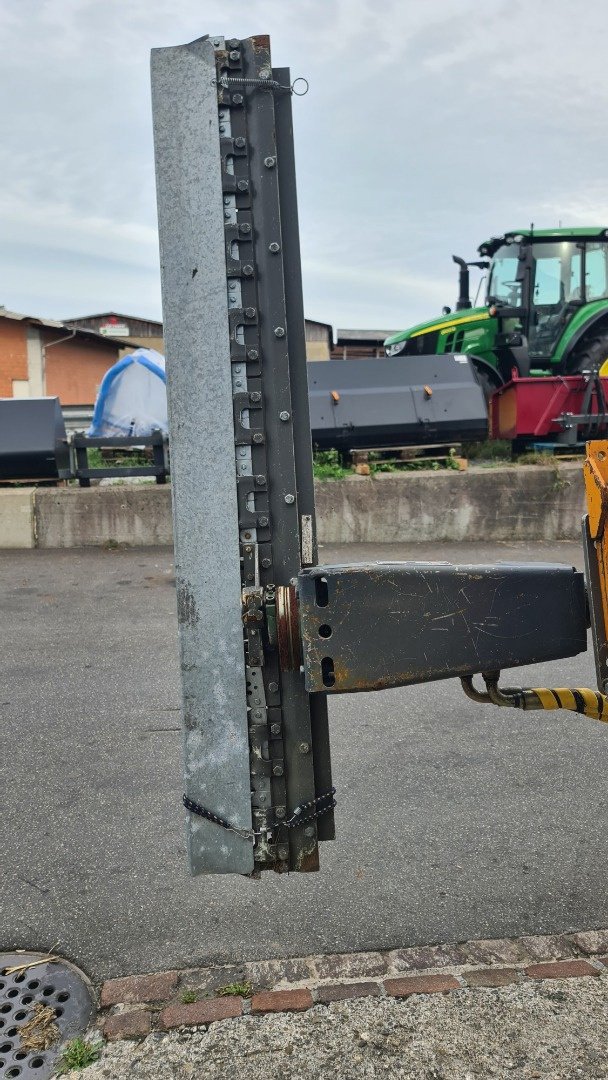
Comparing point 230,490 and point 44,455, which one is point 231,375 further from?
point 44,455

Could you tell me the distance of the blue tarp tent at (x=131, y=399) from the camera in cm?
1124

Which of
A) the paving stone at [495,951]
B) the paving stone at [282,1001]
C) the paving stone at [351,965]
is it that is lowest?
the paving stone at [495,951]

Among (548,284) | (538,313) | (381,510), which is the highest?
(548,284)

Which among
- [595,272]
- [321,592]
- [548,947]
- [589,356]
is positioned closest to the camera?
[321,592]

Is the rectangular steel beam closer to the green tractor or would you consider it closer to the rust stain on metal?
the rust stain on metal

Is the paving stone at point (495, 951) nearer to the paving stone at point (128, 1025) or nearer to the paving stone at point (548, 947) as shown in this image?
the paving stone at point (548, 947)

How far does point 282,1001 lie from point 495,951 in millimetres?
724

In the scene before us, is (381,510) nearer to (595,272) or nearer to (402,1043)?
(595,272)

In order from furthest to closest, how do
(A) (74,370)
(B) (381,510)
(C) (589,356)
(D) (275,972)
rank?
(A) (74,370), (C) (589,356), (B) (381,510), (D) (275,972)

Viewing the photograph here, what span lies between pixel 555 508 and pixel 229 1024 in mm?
8457

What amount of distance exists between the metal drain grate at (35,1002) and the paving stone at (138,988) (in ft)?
0.20

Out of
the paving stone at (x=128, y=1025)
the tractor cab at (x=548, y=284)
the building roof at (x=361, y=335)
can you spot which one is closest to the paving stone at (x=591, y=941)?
the paving stone at (x=128, y=1025)

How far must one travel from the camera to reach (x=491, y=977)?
2.52 m

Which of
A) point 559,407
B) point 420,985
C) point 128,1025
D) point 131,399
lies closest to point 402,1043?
point 420,985
